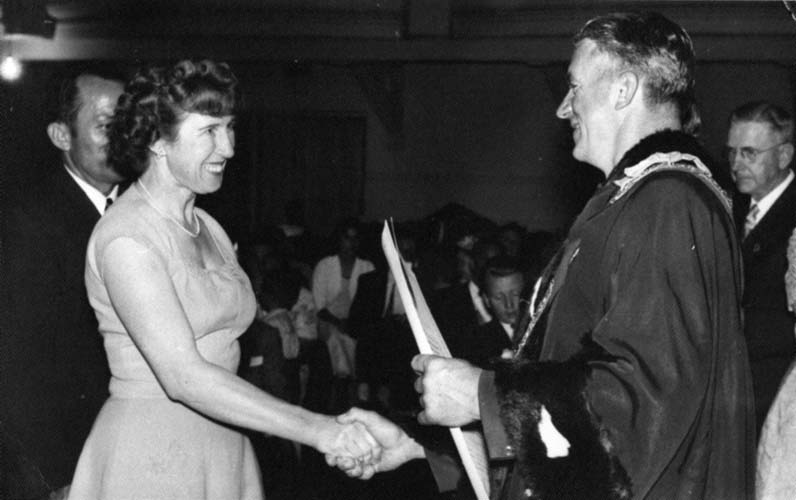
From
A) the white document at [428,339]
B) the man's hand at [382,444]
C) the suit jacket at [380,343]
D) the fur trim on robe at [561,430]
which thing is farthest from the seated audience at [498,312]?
the fur trim on robe at [561,430]

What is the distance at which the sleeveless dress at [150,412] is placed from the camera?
2.55 metres

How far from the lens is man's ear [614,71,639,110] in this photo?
2.15 meters

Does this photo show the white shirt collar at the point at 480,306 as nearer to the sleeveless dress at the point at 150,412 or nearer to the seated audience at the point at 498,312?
the seated audience at the point at 498,312

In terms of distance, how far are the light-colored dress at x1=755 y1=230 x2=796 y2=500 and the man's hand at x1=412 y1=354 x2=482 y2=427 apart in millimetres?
1083

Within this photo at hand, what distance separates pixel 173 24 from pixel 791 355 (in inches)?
330

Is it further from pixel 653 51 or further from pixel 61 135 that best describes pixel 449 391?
pixel 61 135

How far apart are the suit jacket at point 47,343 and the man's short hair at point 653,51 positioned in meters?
1.70

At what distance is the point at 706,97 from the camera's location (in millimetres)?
11461

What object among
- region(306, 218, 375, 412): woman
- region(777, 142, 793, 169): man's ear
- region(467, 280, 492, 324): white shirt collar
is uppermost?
region(777, 142, 793, 169): man's ear

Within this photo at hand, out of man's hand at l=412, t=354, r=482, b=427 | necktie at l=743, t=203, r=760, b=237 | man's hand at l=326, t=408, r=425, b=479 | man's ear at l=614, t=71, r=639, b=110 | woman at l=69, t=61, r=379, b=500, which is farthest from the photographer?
necktie at l=743, t=203, r=760, b=237

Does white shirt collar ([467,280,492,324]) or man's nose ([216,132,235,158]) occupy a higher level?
man's nose ([216,132,235,158])

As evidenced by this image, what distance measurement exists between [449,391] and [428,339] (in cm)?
17

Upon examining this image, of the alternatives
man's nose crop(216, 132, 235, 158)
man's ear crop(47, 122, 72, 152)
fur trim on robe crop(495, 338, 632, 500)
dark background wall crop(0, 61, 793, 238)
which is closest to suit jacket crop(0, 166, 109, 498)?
man's ear crop(47, 122, 72, 152)

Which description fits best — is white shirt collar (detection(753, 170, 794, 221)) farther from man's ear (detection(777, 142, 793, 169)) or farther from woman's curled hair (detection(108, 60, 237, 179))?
woman's curled hair (detection(108, 60, 237, 179))
